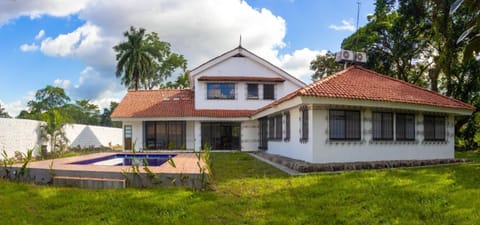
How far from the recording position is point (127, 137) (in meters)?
24.9

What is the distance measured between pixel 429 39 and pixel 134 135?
22.4 metres

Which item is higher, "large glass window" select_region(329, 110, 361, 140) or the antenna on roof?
the antenna on roof

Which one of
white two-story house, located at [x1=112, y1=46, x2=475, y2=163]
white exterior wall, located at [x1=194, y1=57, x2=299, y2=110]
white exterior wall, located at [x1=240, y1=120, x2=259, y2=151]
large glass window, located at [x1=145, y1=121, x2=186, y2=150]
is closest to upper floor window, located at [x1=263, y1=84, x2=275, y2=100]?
white two-story house, located at [x1=112, y1=46, x2=475, y2=163]

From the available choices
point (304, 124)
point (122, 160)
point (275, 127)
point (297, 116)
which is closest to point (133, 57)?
point (122, 160)

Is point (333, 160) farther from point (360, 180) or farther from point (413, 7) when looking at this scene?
point (413, 7)

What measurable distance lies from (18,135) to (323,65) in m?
26.5

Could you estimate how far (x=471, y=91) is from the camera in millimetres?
24531

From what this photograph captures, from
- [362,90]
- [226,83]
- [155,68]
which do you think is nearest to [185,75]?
[155,68]

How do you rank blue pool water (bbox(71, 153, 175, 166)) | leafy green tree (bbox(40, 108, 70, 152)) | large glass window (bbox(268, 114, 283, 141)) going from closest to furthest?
blue pool water (bbox(71, 153, 175, 166))
large glass window (bbox(268, 114, 283, 141))
leafy green tree (bbox(40, 108, 70, 152))

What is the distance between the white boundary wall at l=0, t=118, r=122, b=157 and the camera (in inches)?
726

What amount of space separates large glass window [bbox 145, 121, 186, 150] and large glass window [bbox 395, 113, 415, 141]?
14784mm

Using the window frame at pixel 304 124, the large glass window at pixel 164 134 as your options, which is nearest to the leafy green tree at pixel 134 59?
the large glass window at pixel 164 134

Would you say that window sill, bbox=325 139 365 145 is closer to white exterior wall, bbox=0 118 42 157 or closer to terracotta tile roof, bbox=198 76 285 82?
terracotta tile roof, bbox=198 76 285 82

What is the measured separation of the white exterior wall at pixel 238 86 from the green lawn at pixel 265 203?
15081 mm
